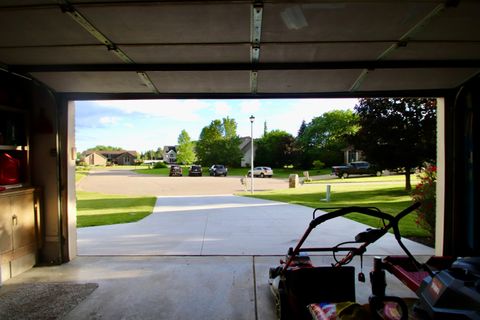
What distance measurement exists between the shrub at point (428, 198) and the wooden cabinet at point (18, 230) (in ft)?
22.6

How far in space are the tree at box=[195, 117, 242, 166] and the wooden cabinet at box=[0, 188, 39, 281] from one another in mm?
47841

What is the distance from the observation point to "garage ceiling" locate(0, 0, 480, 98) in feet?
9.01

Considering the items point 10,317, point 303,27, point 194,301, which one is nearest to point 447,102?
point 303,27

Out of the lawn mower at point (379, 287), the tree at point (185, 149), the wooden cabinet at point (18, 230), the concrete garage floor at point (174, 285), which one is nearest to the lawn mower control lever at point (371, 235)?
the lawn mower at point (379, 287)

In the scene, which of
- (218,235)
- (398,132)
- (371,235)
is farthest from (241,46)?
(398,132)

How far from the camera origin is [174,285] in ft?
14.7

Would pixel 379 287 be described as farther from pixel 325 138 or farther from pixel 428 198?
pixel 325 138

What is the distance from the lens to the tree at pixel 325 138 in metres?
49.7

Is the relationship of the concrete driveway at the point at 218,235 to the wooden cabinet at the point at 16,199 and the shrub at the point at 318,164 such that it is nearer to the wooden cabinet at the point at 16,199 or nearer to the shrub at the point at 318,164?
the wooden cabinet at the point at 16,199

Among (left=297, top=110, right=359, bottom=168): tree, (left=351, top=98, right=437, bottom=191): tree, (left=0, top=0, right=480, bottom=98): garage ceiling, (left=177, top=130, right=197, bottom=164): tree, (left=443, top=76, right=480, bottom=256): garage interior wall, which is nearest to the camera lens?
(left=0, top=0, right=480, bottom=98): garage ceiling

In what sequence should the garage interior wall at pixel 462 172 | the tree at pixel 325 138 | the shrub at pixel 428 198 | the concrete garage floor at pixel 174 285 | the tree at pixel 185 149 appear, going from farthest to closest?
the tree at pixel 185 149 < the tree at pixel 325 138 < the shrub at pixel 428 198 < the garage interior wall at pixel 462 172 < the concrete garage floor at pixel 174 285

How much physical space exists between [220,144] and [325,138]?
16879 millimetres

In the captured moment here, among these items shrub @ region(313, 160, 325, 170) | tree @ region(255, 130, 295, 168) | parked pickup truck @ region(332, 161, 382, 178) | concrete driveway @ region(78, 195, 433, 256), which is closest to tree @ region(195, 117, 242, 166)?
tree @ region(255, 130, 295, 168)

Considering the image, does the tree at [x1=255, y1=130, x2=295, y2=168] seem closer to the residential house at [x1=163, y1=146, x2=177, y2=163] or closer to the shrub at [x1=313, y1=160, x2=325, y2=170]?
the shrub at [x1=313, y1=160, x2=325, y2=170]
